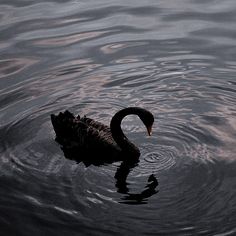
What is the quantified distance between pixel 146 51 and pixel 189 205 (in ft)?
17.6

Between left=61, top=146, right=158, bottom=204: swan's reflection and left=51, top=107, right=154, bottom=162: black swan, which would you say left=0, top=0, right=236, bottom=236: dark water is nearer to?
left=61, top=146, right=158, bottom=204: swan's reflection

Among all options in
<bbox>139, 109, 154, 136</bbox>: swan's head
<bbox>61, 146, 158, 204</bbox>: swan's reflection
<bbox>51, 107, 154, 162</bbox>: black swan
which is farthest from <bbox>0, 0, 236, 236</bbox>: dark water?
<bbox>139, 109, 154, 136</bbox>: swan's head

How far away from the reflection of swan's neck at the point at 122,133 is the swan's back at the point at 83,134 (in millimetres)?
162

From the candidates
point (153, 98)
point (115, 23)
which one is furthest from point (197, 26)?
point (153, 98)

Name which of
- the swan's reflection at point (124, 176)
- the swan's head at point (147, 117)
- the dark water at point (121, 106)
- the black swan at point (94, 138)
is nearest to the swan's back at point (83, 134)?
the black swan at point (94, 138)

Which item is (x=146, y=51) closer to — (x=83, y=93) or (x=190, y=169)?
(x=83, y=93)

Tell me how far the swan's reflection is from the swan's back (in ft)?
0.39

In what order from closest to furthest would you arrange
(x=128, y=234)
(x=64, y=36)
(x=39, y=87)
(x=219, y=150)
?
(x=128, y=234), (x=219, y=150), (x=39, y=87), (x=64, y=36)

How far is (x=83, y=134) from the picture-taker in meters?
8.31

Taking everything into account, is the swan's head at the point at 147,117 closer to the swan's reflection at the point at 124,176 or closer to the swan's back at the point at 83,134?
the swan's reflection at the point at 124,176

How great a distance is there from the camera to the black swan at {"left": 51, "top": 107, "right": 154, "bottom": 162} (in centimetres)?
795

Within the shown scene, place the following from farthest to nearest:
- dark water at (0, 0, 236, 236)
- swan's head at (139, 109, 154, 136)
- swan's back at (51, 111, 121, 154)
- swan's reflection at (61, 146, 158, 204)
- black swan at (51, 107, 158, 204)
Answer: swan's back at (51, 111, 121, 154) < black swan at (51, 107, 158, 204) < swan's head at (139, 109, 154, 136) < swan's reflection at (61, 146, 158, 204) < dark water at (0, 0, 236, 236)

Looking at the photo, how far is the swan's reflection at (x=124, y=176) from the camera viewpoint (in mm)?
7020

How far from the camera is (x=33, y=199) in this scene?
707 centimetres
